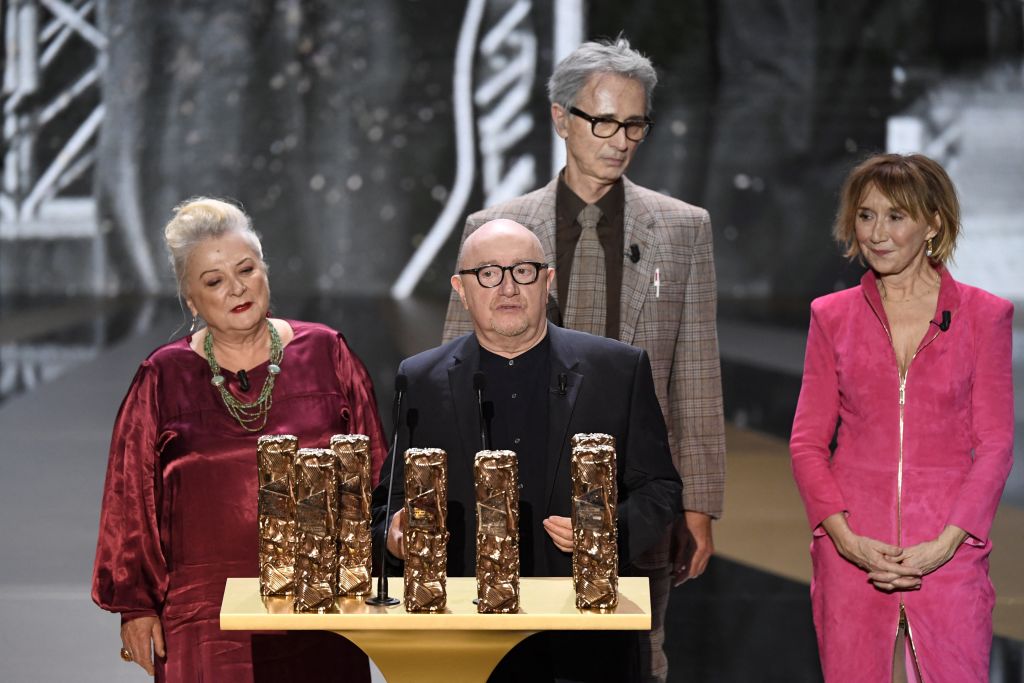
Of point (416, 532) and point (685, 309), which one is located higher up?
point (685, 309)

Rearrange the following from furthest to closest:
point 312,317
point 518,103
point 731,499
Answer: point 518,103 < point 312,317 < point 731,499

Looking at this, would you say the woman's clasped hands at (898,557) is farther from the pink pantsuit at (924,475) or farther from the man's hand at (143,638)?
the man's hand at (143,638)

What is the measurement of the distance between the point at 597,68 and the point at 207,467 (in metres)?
1.19

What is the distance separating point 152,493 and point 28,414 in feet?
17.4

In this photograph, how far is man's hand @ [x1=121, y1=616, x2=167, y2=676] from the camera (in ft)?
9.13

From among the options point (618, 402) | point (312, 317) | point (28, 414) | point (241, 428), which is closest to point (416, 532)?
point (618, 402)

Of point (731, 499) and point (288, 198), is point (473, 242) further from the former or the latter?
point (288, 198)

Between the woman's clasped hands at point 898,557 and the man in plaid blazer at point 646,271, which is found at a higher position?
the man in plaid blazer at point 646,271

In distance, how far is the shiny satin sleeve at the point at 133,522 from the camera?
9.11 feet

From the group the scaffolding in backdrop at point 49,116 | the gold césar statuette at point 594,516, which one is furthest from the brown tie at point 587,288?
the scaffolding in backdrop at point 49,116

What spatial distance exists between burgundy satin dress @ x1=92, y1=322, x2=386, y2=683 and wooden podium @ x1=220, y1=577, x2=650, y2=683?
625 mm

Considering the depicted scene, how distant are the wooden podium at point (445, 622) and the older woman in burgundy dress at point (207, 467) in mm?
630

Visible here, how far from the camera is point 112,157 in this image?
12.0 m

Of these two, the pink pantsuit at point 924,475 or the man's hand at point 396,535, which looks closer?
the man's hand at point 396,535
